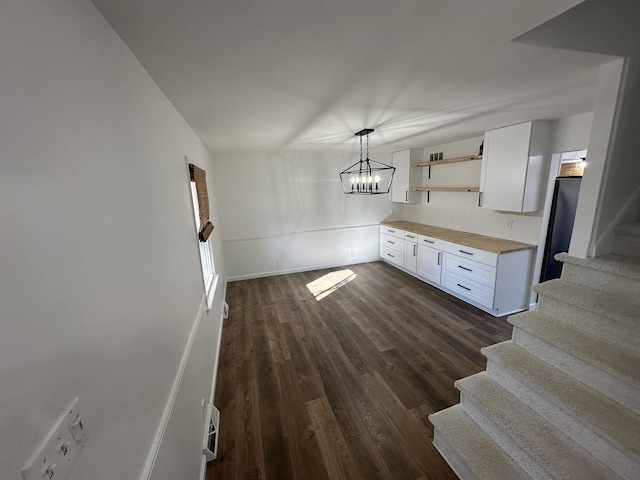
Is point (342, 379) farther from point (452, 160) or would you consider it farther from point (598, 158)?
point (452, 160)

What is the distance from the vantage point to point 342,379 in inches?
92.6

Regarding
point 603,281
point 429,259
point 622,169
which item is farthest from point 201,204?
point 429,259

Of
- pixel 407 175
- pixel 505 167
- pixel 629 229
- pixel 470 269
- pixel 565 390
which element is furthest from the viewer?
pixel 407 175

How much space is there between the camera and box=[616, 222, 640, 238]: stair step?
1.79 metres

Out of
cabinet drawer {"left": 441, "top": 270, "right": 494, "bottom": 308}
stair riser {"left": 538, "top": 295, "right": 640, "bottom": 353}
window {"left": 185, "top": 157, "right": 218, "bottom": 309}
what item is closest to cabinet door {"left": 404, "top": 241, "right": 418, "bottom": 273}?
cabinet drawer {"left": 441, "top": 270, "right": 494, "bottom": 308}

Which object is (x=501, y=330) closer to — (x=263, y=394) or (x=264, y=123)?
(x=263, y=394)

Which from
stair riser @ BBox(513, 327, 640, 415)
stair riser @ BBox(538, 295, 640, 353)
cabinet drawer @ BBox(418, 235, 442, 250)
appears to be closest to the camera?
stair riser @ BBox(513, 327, 640, 415)

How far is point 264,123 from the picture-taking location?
97.3 inches

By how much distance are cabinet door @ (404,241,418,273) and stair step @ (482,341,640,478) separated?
9.19 feet

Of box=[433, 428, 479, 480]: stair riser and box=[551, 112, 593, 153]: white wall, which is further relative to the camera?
box=[551, 112, 593, 153]: white wall

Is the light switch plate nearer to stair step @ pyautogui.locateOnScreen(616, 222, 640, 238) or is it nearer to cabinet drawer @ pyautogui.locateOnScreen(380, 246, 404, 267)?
stair step @ pyautogui.locateOnScreen(616, 222, 640, 238)

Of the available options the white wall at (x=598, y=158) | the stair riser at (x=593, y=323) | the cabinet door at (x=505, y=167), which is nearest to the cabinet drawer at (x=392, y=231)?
the cabinet door at (x=505, y=167)

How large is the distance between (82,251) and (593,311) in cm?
253

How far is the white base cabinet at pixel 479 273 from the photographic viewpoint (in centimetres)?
318
